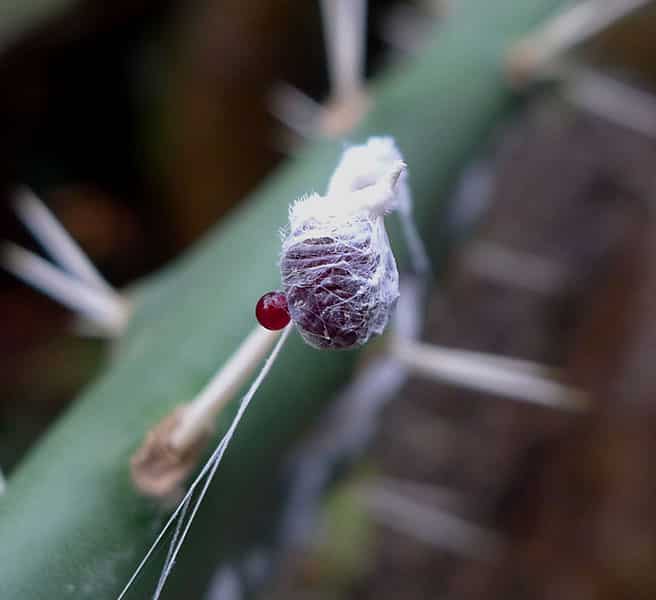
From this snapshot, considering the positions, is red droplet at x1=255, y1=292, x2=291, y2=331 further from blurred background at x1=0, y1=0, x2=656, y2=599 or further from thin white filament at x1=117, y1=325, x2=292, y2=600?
blurred background at x1=0, y1=0, x2=656, y2=599

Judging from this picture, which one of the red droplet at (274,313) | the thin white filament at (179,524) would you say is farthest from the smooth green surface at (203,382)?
the red droplet at (274,313)

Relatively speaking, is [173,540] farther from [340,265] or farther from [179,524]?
[340,265]

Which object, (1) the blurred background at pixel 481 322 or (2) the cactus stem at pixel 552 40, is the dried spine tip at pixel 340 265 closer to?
(2) the cactus stem at pixel 552 40

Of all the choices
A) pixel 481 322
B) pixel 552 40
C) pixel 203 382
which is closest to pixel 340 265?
pixel 203 382

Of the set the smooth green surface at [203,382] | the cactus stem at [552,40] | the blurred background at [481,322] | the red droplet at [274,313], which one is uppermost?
the red droplet at [274,313]

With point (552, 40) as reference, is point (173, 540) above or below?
above

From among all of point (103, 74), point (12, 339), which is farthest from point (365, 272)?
point (103, 74)
